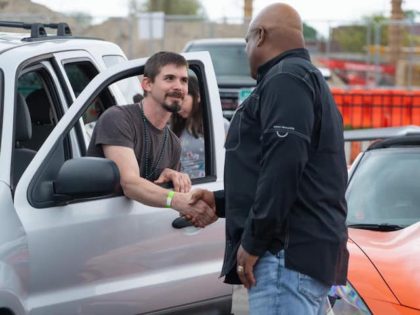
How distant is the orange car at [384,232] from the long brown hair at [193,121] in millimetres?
956

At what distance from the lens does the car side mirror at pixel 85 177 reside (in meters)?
4.22

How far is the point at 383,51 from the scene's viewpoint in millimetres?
27594

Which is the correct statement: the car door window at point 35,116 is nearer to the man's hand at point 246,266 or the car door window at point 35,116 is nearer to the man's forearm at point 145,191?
the man's forearm at point 145,191

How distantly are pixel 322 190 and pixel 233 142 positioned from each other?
35 cm

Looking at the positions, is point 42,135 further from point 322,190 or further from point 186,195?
point 322,190

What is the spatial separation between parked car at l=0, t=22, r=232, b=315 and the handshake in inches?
11.6

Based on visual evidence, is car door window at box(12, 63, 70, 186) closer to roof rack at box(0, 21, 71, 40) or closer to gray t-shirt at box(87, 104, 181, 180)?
roof rack at box(0, 21, 71, 40)

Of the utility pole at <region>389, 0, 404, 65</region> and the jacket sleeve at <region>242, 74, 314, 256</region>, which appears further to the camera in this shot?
the utility pole at <region>389, 0, 404, 65</region>

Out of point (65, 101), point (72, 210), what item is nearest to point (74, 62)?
point (65, 101)

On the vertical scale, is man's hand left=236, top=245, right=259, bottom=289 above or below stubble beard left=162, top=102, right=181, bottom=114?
below

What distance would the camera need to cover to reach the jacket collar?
3.61 metres

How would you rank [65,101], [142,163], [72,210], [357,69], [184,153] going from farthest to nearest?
1. [357,69]
2. [184,153]
3. [65,101]
4. [142,163]
5. [72,210]

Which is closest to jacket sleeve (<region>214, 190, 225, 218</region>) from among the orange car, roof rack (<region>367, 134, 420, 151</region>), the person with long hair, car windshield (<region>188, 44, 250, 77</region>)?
the orange car

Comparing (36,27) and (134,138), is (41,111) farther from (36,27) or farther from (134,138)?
(134,138)
